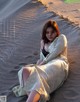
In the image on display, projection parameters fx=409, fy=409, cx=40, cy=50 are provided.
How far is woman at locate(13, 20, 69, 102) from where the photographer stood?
5.97 m

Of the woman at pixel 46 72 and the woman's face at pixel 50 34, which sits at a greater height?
the woman's face at pixel 50 34

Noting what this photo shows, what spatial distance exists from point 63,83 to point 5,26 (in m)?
4.09

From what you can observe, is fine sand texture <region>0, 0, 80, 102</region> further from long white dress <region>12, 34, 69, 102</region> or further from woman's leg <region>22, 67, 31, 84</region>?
woman's leg <region>22, 67, 31, 84</region>

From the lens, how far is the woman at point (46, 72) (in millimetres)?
5969

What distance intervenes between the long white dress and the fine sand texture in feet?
0.65

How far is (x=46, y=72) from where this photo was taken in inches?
243

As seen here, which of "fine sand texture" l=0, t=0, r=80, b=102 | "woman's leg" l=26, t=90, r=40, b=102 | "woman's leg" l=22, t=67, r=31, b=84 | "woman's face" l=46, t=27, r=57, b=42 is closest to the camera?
"woman's leg" l=26, t=90, r=40, b=102

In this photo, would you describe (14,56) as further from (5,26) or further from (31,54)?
(5,26)

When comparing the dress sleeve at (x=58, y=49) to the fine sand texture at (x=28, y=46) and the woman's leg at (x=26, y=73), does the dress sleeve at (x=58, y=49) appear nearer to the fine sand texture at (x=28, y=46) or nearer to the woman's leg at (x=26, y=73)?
the fine sand texture at (x=28, y=46)

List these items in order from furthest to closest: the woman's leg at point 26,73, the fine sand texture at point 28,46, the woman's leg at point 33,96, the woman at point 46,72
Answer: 1. the fine sand texture at point 28,46
2. the woman's leg at point 26,73
3. the woman at point 46,72
4. the woman's leg at point 33,96

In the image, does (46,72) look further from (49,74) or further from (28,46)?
(28,46)

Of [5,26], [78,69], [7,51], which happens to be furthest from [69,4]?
[78,69]

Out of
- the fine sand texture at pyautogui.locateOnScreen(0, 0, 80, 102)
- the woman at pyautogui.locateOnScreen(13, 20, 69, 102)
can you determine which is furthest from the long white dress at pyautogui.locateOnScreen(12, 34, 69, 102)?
the fine sand texture at pyautogui.locateOnScreen(0, 0, 80, 102)

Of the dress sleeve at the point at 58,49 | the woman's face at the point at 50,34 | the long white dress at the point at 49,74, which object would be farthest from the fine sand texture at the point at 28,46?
the woman's face at the point at 50,34
